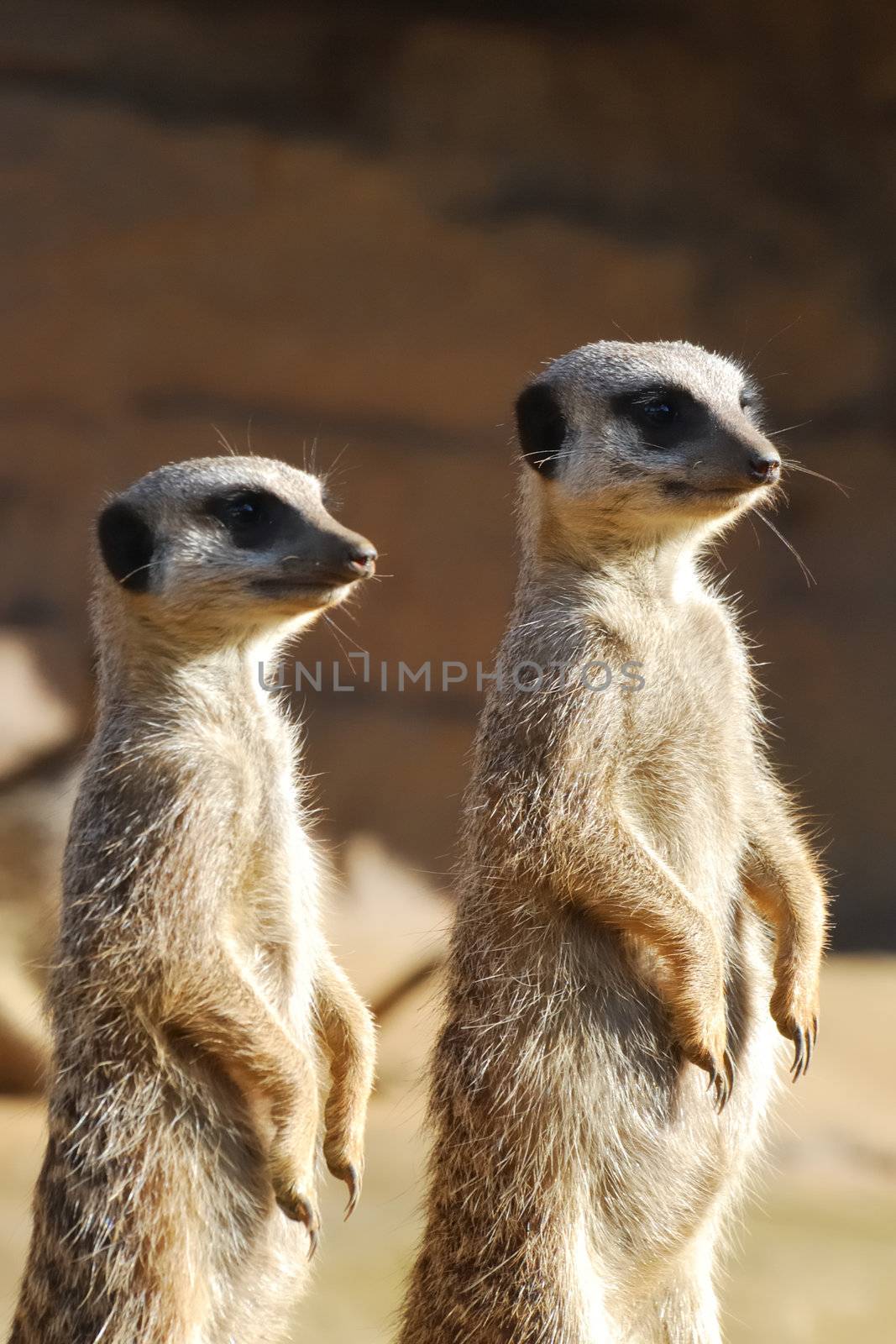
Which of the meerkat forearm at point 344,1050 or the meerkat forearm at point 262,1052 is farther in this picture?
the meerkat forearm at point 344,1050

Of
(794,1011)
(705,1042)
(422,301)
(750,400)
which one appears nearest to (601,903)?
(705,1042)

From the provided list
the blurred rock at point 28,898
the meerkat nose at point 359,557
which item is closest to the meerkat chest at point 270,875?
the meerkat nose at point 359,557

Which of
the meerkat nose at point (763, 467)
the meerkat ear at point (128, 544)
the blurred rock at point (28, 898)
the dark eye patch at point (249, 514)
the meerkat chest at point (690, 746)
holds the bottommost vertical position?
the blurred rock at point (28, 898)

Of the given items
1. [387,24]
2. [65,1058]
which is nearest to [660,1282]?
[65,1058]

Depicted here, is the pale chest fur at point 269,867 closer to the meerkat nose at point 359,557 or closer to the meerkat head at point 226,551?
the meerkat head at point 226,551

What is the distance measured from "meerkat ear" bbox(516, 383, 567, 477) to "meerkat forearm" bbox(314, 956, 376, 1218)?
34.4 inches

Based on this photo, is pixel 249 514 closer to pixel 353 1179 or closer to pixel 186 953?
pixel 186 953

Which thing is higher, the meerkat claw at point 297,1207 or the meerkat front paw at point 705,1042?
the meerkat front paw at point 705,1042

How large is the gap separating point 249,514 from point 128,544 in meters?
0.18

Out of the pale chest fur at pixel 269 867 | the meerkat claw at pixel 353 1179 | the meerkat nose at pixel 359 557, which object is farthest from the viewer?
the meerkat claw at pixel 353 1179

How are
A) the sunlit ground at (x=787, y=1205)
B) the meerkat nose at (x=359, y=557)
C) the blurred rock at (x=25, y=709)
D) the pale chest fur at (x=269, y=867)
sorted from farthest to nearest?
1. the blurred rock at (x=25, y=709)
2. the sunlit ground at (x=787, y=1205)
3. the pale chest fur at (x=269, y=867)
4. the meerkat nose at (x=359, y=557)

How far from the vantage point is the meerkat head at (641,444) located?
2.22 metres

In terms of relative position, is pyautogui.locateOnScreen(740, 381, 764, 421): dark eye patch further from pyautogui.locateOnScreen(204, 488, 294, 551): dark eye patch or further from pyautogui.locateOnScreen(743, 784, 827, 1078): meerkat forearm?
pyautogui.locateOnScreen(204, 488, 294, 551): dark eye patch

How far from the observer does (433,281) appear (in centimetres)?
480
